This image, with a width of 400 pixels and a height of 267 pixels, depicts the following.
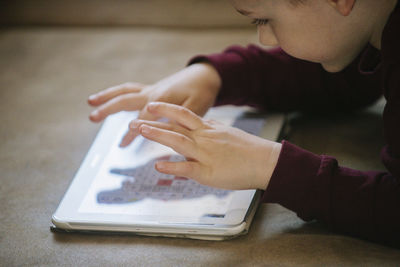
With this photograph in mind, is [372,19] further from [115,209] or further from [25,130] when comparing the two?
[25,130]

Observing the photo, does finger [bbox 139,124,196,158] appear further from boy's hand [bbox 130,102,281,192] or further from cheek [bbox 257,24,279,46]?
cheek [bbox 257,24,279,46]

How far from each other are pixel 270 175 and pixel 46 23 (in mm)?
808

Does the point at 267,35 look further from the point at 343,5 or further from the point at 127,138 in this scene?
the point at 127,138

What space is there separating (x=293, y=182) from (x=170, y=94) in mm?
240

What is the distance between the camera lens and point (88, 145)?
0.84 meters

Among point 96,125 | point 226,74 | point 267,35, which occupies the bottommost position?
point 96,125

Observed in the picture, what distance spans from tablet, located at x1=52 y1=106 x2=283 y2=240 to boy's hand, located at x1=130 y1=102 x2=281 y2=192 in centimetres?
4

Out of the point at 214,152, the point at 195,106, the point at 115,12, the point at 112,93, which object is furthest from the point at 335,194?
the point at 115,12

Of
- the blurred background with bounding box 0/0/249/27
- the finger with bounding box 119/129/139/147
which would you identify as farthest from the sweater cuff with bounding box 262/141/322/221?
the blurred background with bounding box 0/0/249/27

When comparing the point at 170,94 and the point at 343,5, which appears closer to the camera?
the point at 343,5

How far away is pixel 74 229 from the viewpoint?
651 millimetres

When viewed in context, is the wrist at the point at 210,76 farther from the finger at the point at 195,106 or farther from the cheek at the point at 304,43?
the cheek at the point at 304,43

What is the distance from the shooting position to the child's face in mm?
630

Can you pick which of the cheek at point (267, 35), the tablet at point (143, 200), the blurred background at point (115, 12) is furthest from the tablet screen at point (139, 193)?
the blurred background at point (115, 12)
